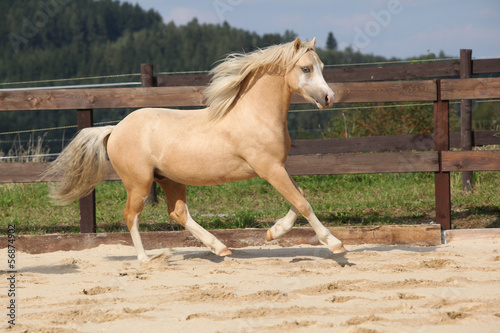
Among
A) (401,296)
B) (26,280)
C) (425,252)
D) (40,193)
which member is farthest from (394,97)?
(40,193)

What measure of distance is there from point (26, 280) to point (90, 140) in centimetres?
141

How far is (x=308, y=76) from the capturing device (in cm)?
453

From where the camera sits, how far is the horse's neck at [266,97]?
15.3 feet

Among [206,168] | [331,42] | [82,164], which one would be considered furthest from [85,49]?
[206,168]

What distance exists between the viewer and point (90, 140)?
5.11 meters

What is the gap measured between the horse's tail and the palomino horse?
0.02m

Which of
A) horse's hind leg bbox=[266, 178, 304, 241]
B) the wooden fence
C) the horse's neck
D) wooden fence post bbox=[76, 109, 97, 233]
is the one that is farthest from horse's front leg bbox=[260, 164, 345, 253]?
wooden fence post bbox=[76, 109, 97, 233]

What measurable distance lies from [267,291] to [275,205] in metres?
4.00

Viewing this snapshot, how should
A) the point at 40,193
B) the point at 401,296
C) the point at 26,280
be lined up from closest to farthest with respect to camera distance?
the point at 401,296, the point at 26,280, the point at 40,193

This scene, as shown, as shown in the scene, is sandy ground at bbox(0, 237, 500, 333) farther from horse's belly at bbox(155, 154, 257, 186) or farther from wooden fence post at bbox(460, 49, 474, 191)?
wooden fence post at bbox(460, 49, 474, 191)

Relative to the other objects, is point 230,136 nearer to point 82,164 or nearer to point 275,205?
point 82,164

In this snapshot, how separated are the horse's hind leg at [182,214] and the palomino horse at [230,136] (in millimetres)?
11

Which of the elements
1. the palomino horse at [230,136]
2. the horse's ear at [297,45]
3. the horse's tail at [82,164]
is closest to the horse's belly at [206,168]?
the palomino horse at [230,136]

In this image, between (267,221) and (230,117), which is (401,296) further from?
(267,221)
